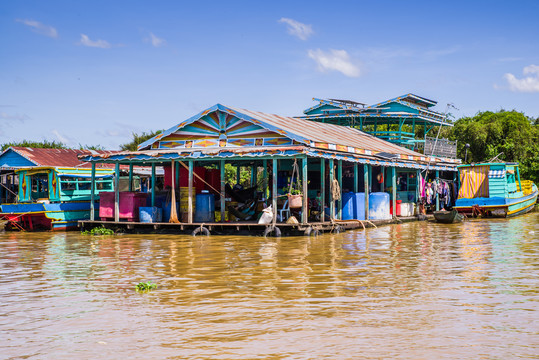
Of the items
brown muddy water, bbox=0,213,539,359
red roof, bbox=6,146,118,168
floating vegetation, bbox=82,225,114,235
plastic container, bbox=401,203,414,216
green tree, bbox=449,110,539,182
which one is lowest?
brown muddy water, bbox=0,213,539,359

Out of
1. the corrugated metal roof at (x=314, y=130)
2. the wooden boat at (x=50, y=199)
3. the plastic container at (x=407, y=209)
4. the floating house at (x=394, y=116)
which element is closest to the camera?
the corrugated metal roof at (x=314, y=130)

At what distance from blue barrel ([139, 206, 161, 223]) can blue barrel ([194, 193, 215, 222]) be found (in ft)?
4.46

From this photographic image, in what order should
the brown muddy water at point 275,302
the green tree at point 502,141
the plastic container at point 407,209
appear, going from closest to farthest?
the brown muddy water at point 275,302, the plastic container at point 407,209, the green tree at point 502,141

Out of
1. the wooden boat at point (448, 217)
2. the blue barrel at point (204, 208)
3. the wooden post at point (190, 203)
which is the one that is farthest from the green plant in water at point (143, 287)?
the wooden boat at point (448, 217)

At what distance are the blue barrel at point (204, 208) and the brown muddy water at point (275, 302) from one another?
4.31m

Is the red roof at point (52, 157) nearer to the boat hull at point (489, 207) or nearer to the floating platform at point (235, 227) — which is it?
the floating platform at point (235, 227)

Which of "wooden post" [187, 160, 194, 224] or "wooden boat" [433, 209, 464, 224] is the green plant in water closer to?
"wooden post" [187, 160, 194, 224]

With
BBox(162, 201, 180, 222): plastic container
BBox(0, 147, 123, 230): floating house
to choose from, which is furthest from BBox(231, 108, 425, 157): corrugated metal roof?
BBox(0, 147, 123, 230): floating house

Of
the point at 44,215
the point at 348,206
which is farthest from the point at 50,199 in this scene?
the point at 348,206

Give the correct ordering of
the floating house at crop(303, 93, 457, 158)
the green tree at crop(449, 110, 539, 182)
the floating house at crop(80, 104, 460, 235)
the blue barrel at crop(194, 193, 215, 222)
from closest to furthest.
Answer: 1. the floating house at crop(80, 104, 460, 235)
2. the blue barrel at crop(194, 193, 215, 222)
3. the floating house at crop(303, 93, 457, 158)
4. the green tree at crop(449, 110, 539, 182)

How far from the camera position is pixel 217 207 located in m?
20.6

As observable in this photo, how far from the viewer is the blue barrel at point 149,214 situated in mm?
19766

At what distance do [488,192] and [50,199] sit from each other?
60.6 ft

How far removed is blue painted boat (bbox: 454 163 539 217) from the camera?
83.6 ft
